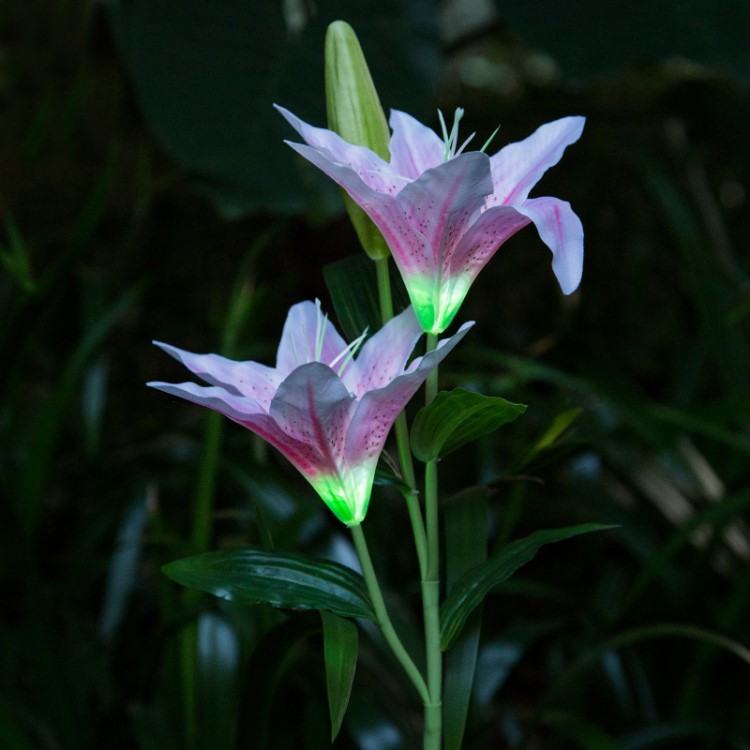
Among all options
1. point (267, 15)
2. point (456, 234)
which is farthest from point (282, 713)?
point (267, 15)

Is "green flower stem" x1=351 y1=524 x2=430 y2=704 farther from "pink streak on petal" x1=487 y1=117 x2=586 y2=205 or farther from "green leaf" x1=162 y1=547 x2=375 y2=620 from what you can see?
"pink streak on petal" x1=487 y1=117 x2=586 y2=205

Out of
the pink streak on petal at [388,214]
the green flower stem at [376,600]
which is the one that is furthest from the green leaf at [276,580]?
the pink streak on petal at [388,214]

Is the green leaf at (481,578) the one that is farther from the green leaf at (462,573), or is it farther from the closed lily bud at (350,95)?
the closed lily bud at (350,95)

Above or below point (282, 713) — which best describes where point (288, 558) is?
above

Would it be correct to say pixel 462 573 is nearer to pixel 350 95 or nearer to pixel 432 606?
pixel 432 606

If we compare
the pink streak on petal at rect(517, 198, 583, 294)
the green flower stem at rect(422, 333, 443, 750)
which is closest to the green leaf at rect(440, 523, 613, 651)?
the green flower stem at rect(422, 333, 443, 750)

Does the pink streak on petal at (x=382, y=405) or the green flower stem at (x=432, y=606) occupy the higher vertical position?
the pink streak on petal at (x=382, y=405)

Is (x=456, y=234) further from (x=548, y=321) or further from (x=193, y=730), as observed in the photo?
(x=548, y=321)
